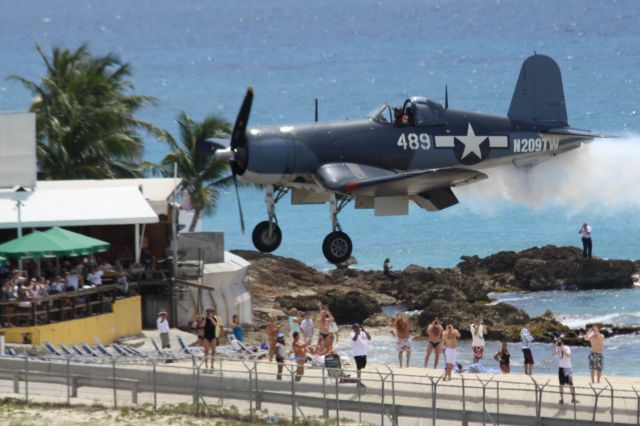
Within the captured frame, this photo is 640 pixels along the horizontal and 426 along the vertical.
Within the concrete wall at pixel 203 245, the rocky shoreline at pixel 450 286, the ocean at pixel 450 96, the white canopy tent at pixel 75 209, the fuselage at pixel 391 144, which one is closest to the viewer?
the fuselage at pixel 391 144

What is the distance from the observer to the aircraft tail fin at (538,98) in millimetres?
40094

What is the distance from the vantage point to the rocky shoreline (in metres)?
48.5

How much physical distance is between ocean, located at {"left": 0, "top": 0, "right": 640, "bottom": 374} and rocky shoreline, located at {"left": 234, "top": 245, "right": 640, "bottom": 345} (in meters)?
1.17

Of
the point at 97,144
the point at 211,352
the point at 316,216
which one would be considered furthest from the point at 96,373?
the point at 316,216

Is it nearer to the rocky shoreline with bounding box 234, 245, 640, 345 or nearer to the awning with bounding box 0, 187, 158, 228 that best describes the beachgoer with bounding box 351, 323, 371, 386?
the awning with bounding box 0, 187, 158, 228

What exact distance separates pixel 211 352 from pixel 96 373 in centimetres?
443

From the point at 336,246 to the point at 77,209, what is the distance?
6.98 metres

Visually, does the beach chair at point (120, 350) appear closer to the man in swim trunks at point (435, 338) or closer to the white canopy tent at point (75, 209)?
the white canopy tent at point (75, 209)

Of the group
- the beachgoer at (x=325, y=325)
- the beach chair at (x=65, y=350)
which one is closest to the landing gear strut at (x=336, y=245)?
the beachgoer at (x=325, y=325)

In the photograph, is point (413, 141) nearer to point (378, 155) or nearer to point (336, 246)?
point (378, 155)

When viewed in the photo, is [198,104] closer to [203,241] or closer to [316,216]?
[316,216]

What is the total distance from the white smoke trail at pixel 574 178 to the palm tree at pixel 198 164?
13.4 m

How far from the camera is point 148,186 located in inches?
1818

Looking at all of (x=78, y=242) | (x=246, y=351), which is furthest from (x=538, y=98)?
(x=78, y=242)
